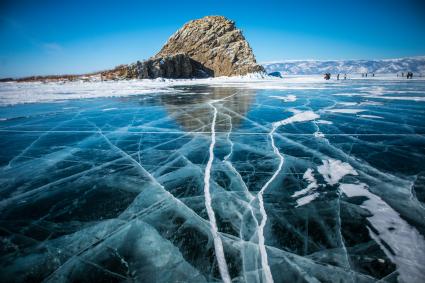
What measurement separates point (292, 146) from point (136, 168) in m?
2.82

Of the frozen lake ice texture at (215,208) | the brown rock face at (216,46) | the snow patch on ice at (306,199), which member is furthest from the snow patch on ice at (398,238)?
the brown rock face at (216,46)

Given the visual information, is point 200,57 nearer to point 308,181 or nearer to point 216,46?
point 216,46

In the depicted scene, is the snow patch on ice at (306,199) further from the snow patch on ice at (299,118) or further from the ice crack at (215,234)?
the snow patch on ice at (299,118)

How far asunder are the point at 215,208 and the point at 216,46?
68.1 metres

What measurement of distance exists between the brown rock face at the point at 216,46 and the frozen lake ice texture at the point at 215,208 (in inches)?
2130

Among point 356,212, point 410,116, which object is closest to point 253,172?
point 356,212

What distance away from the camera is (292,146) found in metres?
4.73

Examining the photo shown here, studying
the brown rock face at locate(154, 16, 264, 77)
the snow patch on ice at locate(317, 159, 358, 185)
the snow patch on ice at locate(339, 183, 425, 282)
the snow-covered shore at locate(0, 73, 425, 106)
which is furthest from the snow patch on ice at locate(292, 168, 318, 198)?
the brown rock face at locate(154, 16, 264, 77)

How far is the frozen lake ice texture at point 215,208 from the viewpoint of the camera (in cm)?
187

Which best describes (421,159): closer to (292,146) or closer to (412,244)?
(292,146)

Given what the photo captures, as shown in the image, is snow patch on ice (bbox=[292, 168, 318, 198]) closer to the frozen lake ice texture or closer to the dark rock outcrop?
the frozen lake ice texture

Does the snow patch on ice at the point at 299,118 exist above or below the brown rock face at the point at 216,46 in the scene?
below

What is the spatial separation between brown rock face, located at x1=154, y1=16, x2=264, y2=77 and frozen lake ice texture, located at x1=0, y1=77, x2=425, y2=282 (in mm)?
54101

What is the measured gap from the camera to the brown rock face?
Answer: 59300 millimetres
